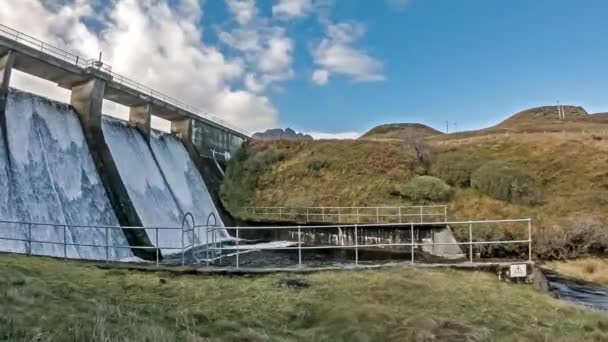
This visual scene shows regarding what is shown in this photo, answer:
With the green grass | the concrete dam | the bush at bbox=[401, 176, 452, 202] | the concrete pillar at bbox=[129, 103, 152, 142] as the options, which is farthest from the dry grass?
the concrete pillar at bbox=[129, 103, 152, 142]

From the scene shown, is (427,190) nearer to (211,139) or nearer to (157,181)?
(157,181)

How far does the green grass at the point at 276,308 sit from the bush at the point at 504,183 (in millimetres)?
17815

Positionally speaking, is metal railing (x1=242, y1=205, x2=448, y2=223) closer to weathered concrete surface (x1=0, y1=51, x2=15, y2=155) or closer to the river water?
the river water

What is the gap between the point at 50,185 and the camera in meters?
16.3

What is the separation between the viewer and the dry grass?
1681cm

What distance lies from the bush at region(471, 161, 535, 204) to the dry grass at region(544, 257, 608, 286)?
648cm

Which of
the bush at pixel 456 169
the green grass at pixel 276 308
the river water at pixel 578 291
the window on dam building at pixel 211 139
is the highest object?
the window on dam building at pixel 211 139

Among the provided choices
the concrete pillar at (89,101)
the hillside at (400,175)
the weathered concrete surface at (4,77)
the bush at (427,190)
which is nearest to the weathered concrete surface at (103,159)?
the concrete pillar at (89,101)

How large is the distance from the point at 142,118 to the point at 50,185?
991cm

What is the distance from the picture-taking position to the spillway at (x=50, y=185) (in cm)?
1446

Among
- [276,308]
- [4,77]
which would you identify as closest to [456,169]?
[4,77]

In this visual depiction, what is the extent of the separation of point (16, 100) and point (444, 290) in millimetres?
17077

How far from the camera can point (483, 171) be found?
2677 cm

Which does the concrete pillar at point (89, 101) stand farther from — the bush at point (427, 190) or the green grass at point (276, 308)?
the bush at point (427, 190)
